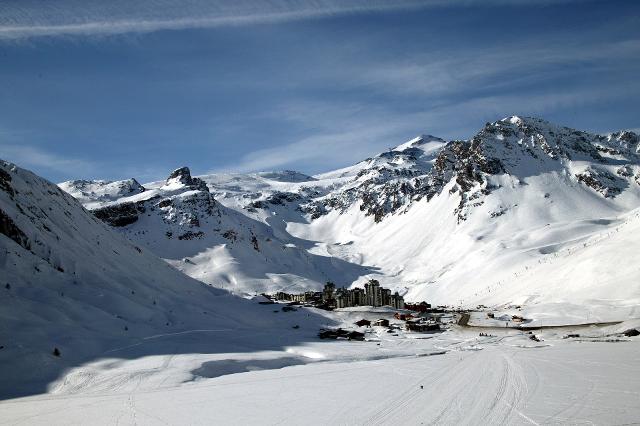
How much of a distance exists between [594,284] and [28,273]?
45460mm

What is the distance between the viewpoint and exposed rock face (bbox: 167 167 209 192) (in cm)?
13850

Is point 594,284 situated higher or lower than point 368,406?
higher

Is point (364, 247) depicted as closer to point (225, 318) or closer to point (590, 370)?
point (225, 318)

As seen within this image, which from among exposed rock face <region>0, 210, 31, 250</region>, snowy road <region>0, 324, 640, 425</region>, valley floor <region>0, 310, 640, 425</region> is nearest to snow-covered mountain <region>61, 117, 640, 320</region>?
valley floor <region>0, 310, 640, 425</region>

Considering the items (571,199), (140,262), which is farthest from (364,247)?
(140,262)

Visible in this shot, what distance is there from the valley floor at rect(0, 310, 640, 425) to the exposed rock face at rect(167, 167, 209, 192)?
116274 mm

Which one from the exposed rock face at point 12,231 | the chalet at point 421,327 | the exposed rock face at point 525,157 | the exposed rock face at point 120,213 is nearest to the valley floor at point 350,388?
the exposed rock face at point 12,231

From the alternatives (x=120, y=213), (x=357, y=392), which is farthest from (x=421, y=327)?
(x=120, y=213)

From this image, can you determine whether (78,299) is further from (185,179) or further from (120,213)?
(185,179)

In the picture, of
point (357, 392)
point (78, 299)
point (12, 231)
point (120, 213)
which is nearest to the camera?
point (357, 392)

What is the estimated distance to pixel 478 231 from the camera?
120 metres

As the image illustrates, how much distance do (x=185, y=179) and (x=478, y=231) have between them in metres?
81.1

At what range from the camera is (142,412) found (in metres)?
13.6

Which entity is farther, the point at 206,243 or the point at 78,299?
the point at 206,243
